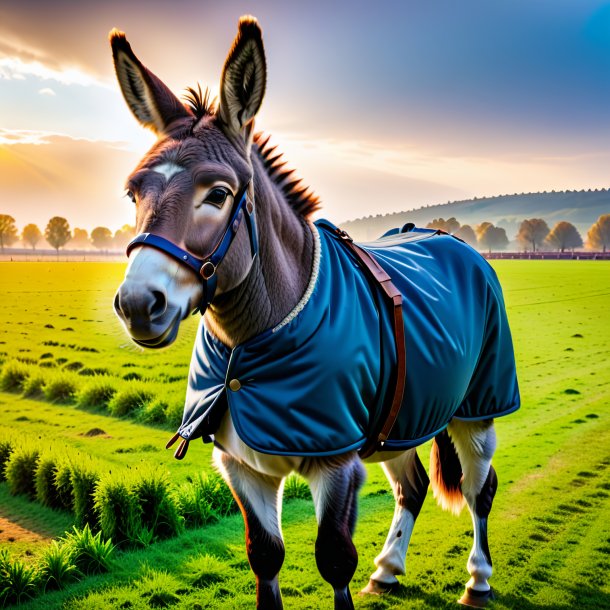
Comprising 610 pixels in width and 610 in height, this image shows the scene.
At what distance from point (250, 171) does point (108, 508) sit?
173 inches

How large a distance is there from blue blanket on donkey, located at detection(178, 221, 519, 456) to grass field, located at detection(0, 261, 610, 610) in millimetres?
462

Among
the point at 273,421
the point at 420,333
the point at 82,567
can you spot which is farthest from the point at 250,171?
the point at 82,567

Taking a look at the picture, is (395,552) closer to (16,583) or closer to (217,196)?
(16,583)

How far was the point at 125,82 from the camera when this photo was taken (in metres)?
3.19

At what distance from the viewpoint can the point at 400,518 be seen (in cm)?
539

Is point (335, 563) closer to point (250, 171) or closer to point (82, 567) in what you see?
point (250, 171)

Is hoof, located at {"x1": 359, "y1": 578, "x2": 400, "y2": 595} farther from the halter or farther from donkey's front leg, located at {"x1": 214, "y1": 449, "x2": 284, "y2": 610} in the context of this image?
the halter

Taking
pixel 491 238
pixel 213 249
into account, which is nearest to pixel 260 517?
pixel 213 249

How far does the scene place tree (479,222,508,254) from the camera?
15925 cm

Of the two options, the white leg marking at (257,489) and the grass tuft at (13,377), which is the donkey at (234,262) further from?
the grass tuft at (13,377)

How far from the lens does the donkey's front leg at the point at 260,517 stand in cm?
378

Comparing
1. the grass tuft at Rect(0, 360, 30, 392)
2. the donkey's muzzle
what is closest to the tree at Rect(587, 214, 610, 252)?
the grass tuft at Rect(0, 360, 30, 392)

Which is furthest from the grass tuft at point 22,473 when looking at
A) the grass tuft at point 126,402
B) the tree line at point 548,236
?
the tree line at point 548,236

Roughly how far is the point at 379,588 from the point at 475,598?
0.85 metres
